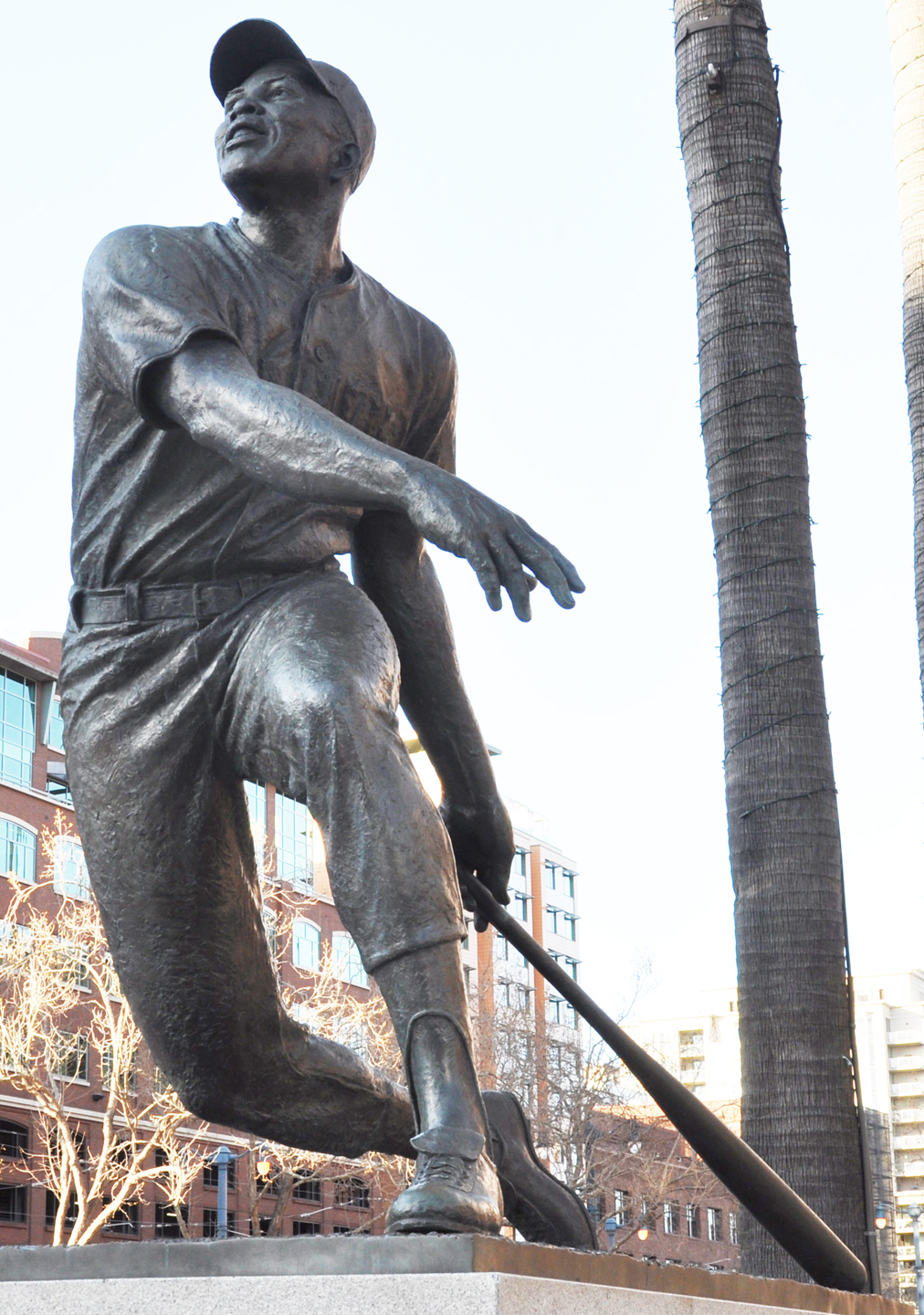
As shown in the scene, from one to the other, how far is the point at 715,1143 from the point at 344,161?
2098 millimetres

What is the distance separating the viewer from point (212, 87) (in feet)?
11.1

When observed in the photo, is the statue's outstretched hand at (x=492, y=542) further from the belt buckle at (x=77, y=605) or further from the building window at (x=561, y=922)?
the building window at (x=561, y=922)

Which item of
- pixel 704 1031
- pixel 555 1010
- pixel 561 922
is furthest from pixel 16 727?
pixel 704 1031

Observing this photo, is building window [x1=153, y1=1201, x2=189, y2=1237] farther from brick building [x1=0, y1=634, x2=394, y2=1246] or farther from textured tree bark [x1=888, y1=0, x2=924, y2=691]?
textured tree bark [x1=888, y1=0, x2=924, y2=691]

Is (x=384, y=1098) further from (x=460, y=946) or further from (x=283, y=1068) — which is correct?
(x=460, y=946)

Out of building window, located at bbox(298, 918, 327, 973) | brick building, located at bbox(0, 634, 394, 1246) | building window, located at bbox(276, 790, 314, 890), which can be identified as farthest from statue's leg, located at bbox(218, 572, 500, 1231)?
building window, located at bbox(276, 790, 314, 890)

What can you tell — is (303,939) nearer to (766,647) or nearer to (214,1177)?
(214,1177)

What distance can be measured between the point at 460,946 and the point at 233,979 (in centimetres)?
56

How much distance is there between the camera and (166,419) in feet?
10.0

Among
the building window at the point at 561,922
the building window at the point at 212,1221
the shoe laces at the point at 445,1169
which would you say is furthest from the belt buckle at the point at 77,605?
the building window at the point at 561,922

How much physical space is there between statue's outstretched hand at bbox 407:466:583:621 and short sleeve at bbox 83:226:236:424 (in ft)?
1.96

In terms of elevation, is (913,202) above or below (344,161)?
above

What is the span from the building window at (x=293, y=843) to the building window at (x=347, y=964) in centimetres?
187

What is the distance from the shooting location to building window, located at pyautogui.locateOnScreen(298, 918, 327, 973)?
47.0 m
